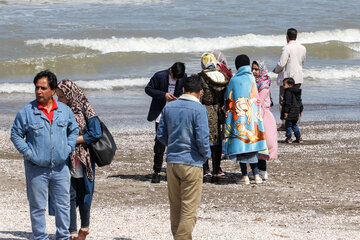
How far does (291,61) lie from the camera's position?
12.5 m

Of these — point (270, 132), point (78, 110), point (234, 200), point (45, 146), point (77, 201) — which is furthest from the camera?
point (270, 132)

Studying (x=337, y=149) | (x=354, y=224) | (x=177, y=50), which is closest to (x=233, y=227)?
(x=354, y=224)

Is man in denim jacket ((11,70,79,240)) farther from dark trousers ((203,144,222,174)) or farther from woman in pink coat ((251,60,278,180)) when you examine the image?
woman in pink coat ((251,60,278,180))

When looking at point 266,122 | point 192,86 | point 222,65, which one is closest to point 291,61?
point 266,122

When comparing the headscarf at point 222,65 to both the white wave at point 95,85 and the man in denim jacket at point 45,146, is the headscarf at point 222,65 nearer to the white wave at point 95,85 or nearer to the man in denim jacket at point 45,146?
the man in denim jacket at point 45,146

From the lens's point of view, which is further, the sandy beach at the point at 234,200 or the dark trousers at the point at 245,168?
the dark trousers at the point at 245,168

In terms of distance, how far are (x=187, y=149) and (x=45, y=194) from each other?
1.17 metres

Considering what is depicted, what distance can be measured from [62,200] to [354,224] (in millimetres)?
3159

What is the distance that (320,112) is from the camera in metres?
15.4

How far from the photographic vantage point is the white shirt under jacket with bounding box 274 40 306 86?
489 inches

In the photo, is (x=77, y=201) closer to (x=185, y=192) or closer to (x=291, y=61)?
(x=185, y=192)

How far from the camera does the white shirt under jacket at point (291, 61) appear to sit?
12.4m

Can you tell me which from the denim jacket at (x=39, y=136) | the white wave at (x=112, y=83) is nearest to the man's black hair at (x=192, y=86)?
the denim jacket at (x=39, y=136)

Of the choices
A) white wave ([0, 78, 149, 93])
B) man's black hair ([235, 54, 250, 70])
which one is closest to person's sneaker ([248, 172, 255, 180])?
man's black hair ([235, 54, 250, 70])
